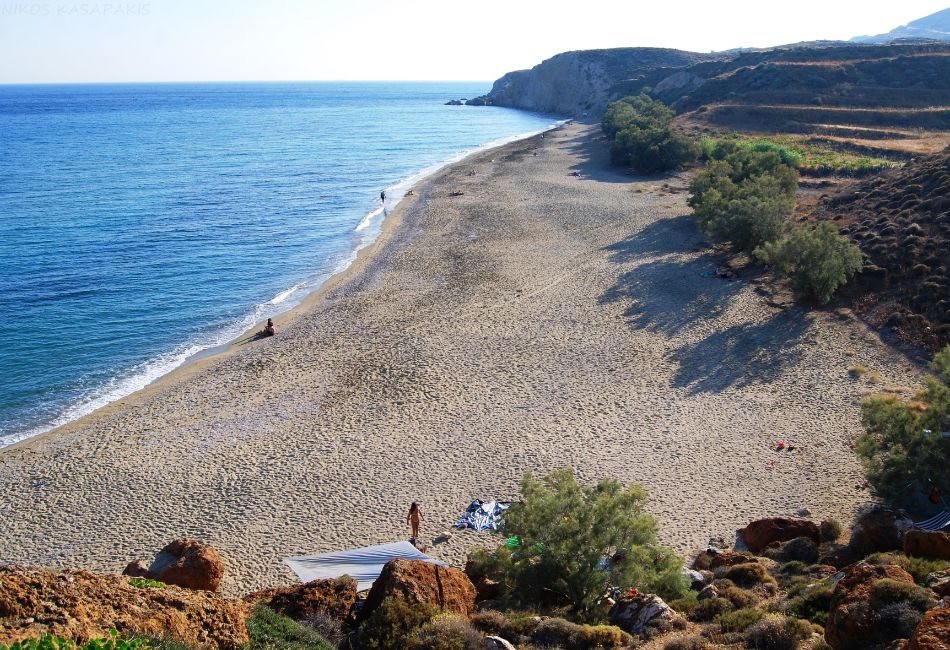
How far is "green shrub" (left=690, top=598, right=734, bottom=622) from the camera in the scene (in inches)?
410

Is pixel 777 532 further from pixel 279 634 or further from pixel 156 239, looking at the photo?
pixel 156 239

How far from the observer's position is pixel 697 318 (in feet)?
86.5

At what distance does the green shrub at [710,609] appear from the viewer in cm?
1042

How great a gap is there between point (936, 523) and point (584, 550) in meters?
6.47

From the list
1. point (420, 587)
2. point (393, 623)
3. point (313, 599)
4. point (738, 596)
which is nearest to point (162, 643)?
point (393, 623)

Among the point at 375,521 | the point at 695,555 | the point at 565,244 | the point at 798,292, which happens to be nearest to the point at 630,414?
the point at 695,555

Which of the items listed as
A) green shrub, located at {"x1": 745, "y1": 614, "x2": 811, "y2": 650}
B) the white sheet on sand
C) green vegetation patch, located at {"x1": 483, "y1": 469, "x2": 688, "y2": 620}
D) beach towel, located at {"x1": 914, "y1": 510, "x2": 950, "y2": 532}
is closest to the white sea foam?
Answer: the white sheet on sand

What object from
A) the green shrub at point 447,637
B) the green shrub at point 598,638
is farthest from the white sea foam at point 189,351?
the green shrub at point 598,638

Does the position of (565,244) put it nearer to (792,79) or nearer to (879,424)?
(879,424)

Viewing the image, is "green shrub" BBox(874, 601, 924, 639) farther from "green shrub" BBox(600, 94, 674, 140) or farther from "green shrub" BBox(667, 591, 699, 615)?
"green shrub" BBox(600, 94, 674, 140)

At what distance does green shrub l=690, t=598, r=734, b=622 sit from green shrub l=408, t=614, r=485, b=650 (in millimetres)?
3441

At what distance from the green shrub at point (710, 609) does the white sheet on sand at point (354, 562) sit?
4.62m

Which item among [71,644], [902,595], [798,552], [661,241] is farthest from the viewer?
[661,241]

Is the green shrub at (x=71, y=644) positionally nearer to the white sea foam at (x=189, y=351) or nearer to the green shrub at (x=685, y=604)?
the green shrub at (x=685, y=604)
